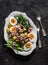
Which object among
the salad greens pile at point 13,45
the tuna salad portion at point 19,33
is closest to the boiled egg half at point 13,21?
the tuna salad portion at point 19,33

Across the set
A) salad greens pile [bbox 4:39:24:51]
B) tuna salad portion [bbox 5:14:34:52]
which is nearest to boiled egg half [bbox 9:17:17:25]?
tuna salad portion [bbox 5:14:34:52]

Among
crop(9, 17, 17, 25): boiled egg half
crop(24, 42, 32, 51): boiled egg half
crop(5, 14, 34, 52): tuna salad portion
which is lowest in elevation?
crop(24, 42, 32, 51): boiled egg half

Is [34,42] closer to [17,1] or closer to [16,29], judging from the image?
[16,29]

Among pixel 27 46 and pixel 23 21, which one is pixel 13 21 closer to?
pixel 23 21

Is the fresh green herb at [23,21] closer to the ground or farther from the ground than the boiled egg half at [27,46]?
farther from the ground

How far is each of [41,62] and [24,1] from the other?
1.34ft

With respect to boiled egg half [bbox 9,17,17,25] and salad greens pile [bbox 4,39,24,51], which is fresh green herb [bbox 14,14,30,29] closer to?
boiled egg half [bbox 9,17,17,25]

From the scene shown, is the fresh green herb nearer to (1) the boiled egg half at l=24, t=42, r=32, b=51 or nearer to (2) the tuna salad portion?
(2) the tuna salad portion

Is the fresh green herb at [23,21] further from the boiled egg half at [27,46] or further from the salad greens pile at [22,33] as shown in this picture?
the boiled egg half at [27,46]

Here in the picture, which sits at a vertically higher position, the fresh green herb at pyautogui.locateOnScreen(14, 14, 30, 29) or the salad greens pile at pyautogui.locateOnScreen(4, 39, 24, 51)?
the fresh green herb at pyautogui.locateOnScreen(14, 14, 30, 29)

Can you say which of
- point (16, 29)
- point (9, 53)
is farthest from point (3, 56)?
point (16, 29)

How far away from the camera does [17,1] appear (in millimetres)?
1985

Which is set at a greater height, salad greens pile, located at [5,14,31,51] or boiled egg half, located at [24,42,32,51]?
salad greens pile, located at [5,14,31,51]

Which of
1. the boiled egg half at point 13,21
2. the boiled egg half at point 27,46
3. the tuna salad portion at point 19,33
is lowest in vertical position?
the boiled egg half at point 27,46
